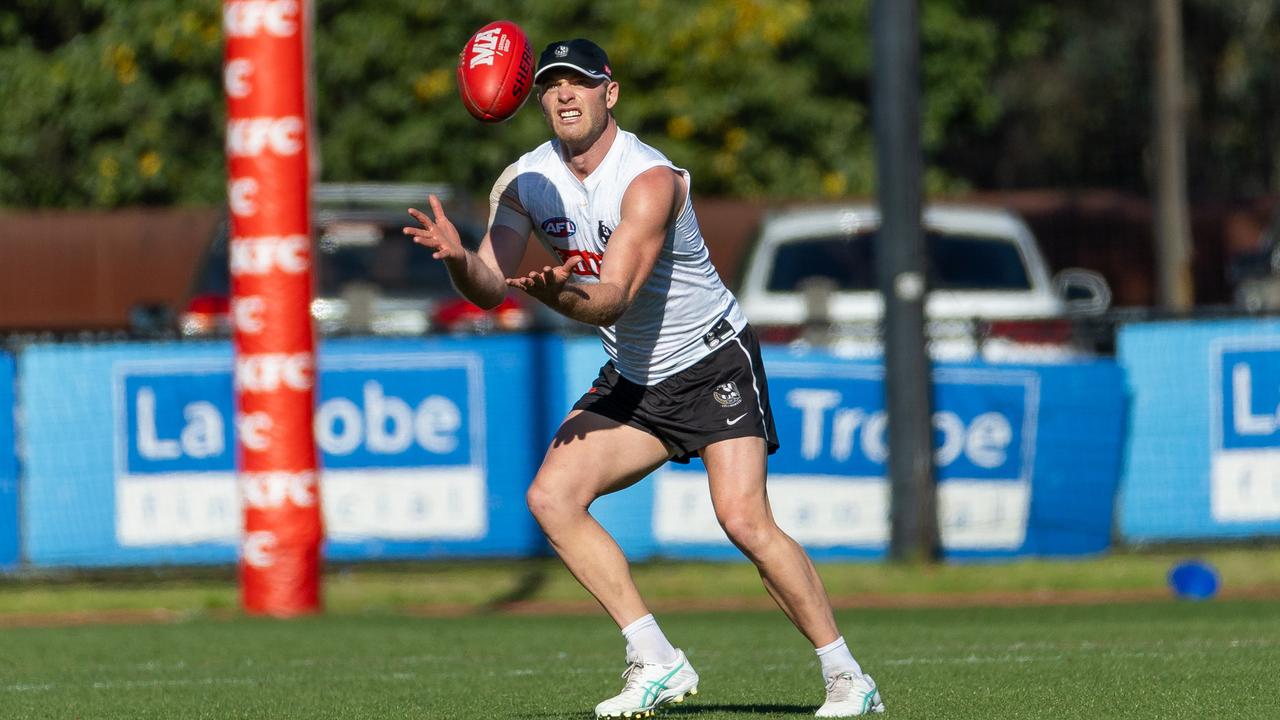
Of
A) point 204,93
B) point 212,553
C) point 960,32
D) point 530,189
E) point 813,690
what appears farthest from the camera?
point 960,32

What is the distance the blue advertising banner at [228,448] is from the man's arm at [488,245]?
21.4ft

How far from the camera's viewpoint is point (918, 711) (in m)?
6.90

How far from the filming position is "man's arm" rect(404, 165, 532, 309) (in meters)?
6.14

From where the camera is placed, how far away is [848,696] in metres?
6.68

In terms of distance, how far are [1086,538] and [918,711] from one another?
686 centimetres

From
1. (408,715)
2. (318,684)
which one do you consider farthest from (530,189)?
(318,684)

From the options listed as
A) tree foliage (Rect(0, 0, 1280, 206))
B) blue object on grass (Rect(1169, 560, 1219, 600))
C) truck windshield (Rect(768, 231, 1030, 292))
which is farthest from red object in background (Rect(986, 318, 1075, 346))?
tree foliage (Rect(0, 0, 1280, 206))

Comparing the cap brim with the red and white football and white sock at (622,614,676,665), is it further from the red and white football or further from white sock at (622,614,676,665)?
white sock at (622,614,676,665)

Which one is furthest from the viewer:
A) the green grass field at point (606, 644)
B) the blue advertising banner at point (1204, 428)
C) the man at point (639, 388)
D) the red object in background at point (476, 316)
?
the red object in background at point (476, 316)

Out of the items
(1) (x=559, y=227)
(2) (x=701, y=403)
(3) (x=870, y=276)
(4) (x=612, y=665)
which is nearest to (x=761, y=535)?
(2) (x=701, y=403)

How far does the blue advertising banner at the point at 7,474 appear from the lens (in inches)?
523

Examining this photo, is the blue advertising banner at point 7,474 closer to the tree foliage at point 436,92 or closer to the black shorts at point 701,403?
the black shorts at point 701,403

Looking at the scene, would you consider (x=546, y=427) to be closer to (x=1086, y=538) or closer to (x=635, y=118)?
(x=1086, y=538)

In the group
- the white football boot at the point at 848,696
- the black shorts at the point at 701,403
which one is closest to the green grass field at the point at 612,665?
the white football boot at the point at 848,696
